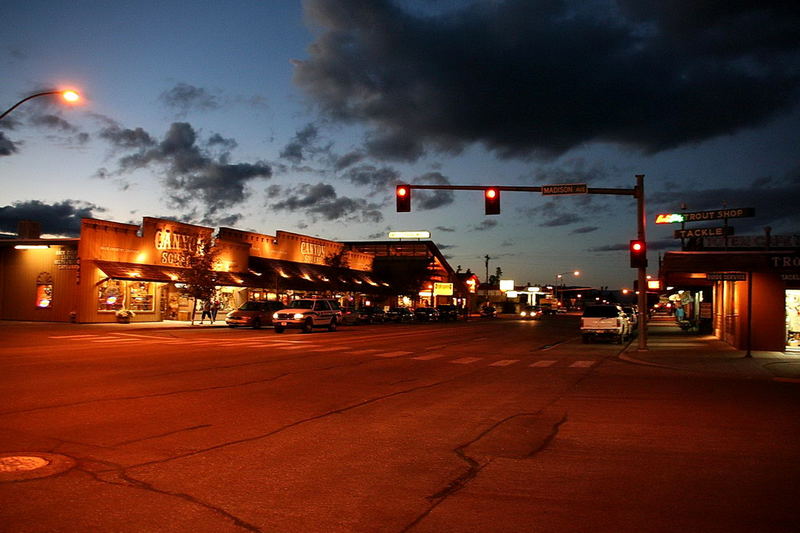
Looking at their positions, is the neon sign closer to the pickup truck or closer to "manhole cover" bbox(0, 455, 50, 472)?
the pickup truck

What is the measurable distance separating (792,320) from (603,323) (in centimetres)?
814

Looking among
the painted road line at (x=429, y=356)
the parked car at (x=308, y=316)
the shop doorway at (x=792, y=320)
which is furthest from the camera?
the parked car at (x=308, y=316)

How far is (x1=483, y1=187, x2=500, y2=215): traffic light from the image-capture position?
2208 centimetres

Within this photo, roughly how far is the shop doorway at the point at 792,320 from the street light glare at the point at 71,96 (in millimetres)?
26411

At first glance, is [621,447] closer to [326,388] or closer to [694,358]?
[326,388]

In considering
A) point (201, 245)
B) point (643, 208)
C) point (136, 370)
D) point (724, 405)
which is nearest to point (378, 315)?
point (201, 245)

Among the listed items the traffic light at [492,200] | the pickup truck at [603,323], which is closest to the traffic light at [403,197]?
the traffic light at [492,200]

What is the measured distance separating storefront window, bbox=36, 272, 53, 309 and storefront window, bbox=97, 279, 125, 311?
3265mm

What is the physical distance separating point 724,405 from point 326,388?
25.1 feet

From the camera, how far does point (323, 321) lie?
3731 cm

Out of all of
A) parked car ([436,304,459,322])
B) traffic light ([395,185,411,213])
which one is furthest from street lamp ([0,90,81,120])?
parked car ([436,304,459,322])

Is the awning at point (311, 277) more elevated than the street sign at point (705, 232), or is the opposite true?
the street sign at point (705, 232)

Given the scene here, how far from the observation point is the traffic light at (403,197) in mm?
21938

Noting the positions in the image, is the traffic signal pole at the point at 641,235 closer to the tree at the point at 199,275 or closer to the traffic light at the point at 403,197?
the traffic light at the point at 403,197
